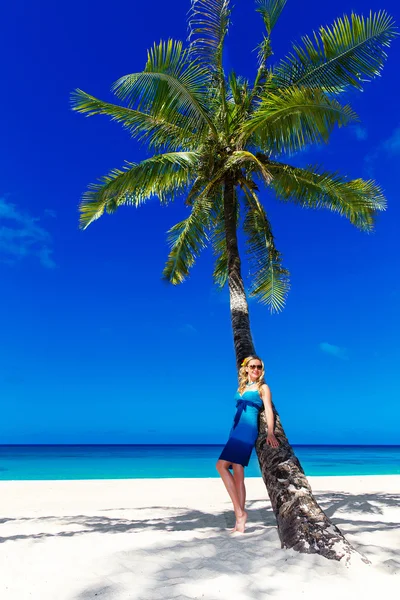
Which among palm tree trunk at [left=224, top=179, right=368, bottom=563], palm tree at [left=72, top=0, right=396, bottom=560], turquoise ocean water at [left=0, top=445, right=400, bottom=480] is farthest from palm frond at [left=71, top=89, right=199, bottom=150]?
turquoise ocean water at [left=0, top=445, right=400, bottom=480]

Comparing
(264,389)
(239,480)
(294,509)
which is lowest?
(294,509)

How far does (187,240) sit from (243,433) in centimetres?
588

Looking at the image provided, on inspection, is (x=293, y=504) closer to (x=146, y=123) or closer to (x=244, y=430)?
(x=244, y=430)

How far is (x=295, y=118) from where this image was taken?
26.0 feet

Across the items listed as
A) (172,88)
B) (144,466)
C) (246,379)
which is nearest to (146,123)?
(172,88)

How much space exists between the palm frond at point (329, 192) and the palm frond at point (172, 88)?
163 cm

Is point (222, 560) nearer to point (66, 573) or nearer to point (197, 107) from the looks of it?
point (66, 573)

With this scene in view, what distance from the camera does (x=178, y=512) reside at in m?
8.16

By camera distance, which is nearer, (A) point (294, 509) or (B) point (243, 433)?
(A) point (294, 509)

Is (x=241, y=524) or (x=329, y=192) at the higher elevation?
(x=329, y=192)

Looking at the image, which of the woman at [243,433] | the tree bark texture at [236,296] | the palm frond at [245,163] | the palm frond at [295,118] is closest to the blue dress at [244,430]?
the woman at [243,433]

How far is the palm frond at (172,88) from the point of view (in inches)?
307

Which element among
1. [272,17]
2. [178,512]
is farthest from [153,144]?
[178,512]

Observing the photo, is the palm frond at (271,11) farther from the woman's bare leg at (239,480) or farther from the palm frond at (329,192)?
the woman's bare leg at (239,480)
